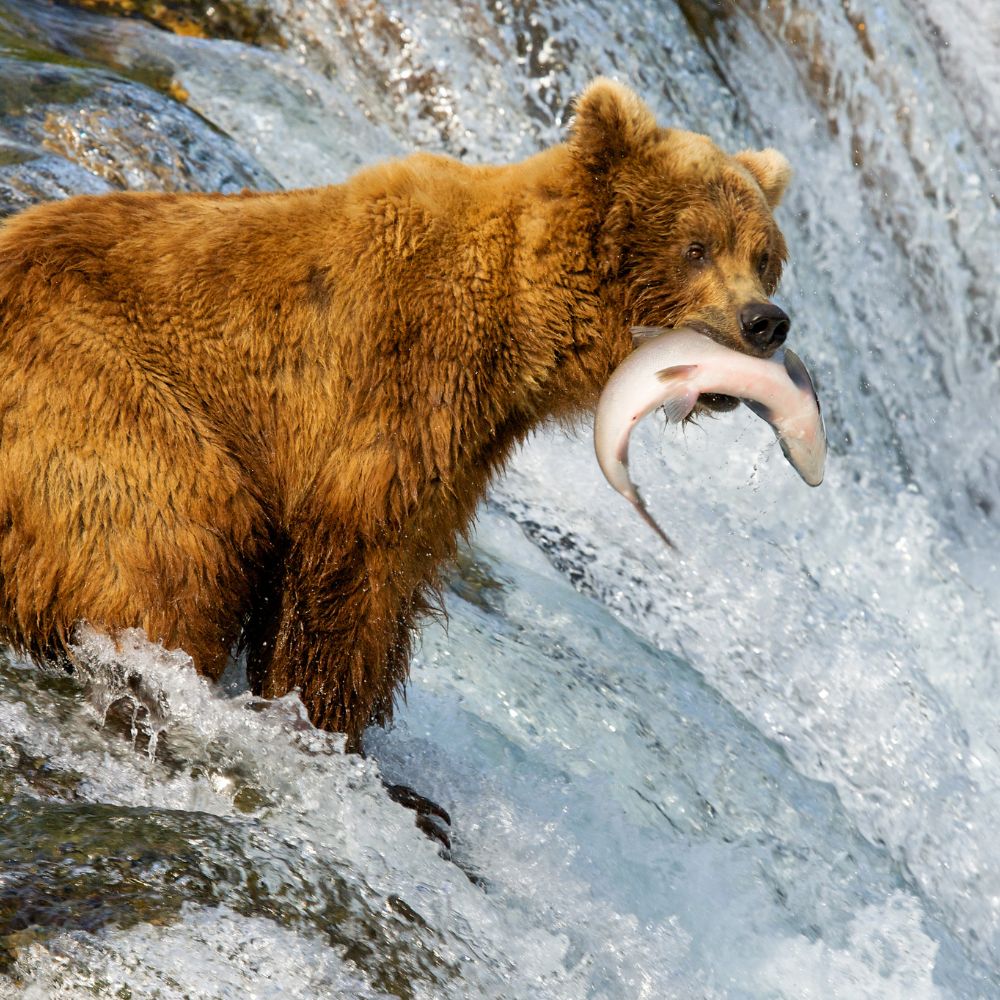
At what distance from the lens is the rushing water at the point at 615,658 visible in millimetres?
3316

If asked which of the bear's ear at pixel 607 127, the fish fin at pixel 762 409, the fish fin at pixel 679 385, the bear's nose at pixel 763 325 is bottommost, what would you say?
the fish fin at pixel 679 385

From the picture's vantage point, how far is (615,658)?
19.7 ft

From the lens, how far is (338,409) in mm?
3977

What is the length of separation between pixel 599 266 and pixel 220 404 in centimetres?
114

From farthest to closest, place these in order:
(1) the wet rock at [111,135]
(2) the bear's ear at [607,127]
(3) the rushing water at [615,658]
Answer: (1) the wet rock at [111,135] < (2) the bear's ear at [607,127] < (3) the rushing water at [615,658]

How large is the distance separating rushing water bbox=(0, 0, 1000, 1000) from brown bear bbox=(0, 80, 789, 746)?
234mm

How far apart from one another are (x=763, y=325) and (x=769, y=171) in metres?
0.82

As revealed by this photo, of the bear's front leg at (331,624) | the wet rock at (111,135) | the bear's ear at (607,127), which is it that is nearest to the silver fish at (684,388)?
the bear's ear at (607,127)

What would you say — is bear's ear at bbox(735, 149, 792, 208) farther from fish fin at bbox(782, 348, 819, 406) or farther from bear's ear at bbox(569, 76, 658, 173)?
fish fin at bbox(782, 348, 819, 406)

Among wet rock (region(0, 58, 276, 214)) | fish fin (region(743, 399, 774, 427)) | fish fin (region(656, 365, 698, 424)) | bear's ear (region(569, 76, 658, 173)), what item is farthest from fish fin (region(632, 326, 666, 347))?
wet rock (region(0, 58, 276, 214))

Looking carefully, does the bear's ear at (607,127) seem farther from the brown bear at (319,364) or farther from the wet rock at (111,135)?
the wet rock at (111,135)

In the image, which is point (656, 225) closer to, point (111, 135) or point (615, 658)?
point (615, 658)

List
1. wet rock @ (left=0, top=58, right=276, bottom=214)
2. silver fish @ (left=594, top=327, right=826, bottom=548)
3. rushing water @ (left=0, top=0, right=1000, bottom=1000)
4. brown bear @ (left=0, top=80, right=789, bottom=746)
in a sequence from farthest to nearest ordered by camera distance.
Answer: wet rock @ (left=0, top=58, right=276, bottom=214) < silver fish @ (left=594, top=327, right=826, bottom=548) < brown bear @ (left=0, top=80, right=789, bottom=746) < rushing water @ (left=0, top=0, right=1000, bottom=1000)

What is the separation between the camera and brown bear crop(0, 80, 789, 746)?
3.72 metres
